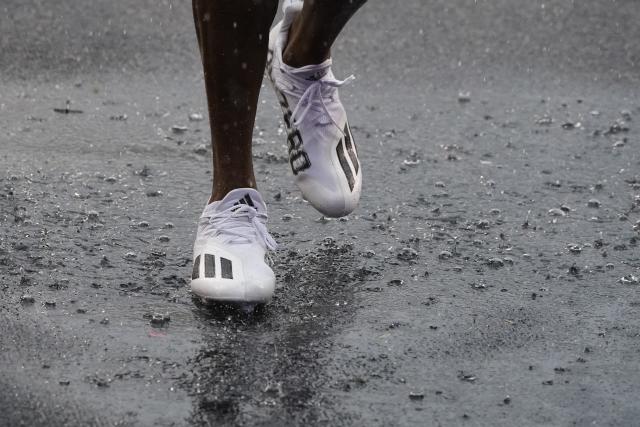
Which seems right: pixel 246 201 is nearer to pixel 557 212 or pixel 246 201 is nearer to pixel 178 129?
pixel 557 212

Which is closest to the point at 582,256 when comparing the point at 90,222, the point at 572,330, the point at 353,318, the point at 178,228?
the point at 572,330

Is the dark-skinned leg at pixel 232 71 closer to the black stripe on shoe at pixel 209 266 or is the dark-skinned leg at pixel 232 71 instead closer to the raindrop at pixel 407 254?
the black stripe on shoe at pixel 209 266

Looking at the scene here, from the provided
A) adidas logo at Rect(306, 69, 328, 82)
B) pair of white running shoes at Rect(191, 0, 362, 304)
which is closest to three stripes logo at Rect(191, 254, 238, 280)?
pair of white running shoes at Rect(191, 0, 362, 304)

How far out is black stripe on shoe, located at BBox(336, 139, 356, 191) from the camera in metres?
3.14

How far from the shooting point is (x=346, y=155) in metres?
Answer: 3.20

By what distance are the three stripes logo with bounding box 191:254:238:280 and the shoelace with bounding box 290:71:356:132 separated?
0.54 metres

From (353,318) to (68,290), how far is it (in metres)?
0.68

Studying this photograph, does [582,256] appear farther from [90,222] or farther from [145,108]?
[145,108]

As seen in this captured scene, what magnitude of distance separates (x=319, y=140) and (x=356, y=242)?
29cm

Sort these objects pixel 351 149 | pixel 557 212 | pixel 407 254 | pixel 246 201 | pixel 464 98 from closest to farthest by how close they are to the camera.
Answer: pixel 246 201, pixel 407 254, pixel 351 149, pixel 557 212, pixel 464 98

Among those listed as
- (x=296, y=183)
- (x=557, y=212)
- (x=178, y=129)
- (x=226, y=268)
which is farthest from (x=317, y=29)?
(x=178, y=129)

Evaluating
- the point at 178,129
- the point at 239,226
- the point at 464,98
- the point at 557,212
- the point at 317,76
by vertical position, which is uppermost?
the point at 464,98

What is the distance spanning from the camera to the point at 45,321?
8.62 feet

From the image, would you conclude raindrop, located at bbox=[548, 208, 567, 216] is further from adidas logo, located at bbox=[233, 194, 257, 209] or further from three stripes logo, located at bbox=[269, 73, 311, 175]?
adidas logo, located at bbox=[233, 194, 257, 209]
